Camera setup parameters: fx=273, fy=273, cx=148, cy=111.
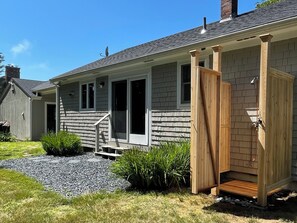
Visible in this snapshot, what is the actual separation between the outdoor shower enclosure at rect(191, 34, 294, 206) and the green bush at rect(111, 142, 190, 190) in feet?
2.59

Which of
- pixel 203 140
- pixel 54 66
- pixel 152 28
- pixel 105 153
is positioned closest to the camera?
pixel 203 140

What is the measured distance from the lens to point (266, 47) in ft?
13.3

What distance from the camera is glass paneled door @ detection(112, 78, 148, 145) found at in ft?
27.9

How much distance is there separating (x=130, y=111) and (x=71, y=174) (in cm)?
294

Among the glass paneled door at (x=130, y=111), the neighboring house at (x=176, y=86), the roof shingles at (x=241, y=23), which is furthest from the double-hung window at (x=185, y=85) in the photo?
the glass paneled door at (x=130, y=111)

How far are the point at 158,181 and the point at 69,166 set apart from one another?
11.9ft

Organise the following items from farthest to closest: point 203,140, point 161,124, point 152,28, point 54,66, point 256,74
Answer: point 54,66, point 152,28, point 161,124, point 256,74, point 203,140

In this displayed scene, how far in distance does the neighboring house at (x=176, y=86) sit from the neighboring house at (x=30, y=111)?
4.55 metres

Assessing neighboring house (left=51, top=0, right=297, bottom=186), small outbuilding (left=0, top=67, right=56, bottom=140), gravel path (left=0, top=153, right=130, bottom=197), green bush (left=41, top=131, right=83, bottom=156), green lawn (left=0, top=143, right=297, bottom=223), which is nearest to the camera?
green lawn (left=0, top=143, right=297, bottom=223)

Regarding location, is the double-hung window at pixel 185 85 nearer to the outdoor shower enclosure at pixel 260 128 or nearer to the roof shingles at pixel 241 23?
the roof shingles at pixel 241 23

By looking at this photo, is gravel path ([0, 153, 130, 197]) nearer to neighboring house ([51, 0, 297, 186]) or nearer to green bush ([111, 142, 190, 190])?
green bush ([111, 142, 190, 190])

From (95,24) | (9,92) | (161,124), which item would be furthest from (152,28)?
(161,124)

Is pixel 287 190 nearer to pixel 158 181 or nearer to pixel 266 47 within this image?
pixel 158 181

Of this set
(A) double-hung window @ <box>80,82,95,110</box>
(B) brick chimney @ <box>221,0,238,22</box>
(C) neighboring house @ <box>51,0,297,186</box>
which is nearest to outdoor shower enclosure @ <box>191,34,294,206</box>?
(C) neighboring house @ <box>51,0,297,186</box>
